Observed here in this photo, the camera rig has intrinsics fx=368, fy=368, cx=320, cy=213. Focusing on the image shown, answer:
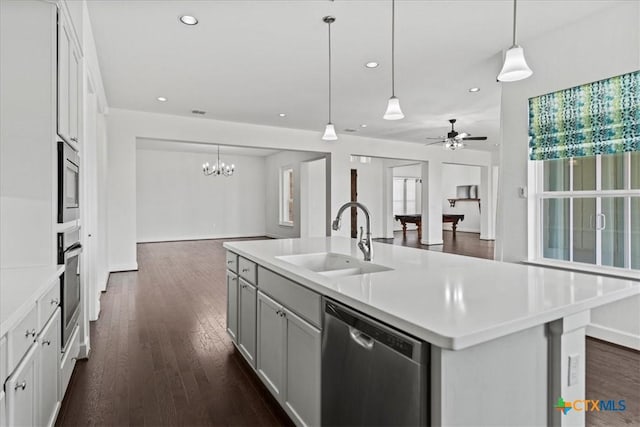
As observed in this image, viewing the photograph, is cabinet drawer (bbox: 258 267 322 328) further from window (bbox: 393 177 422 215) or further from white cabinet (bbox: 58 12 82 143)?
window (bbox: 393 177 422 215)

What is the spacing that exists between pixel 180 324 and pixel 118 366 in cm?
89

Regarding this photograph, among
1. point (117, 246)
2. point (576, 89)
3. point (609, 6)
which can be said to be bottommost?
point (117, 246)

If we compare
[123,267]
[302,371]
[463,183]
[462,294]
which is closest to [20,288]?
[302,371]

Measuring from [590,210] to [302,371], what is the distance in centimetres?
307

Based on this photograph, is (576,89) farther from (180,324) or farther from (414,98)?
(180,324)

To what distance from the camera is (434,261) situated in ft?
6.82

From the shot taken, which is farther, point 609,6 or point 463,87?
point 463,87

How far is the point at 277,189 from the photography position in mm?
10883

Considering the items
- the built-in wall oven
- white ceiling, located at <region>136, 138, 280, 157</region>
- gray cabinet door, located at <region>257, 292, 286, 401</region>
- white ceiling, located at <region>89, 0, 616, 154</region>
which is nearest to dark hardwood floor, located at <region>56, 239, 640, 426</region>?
gray cabinet door, located at <region>257, 292, 286, 401</region>

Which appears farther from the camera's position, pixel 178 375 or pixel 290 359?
pixel 178 375

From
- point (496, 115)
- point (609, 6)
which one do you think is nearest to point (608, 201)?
point (609, 6)

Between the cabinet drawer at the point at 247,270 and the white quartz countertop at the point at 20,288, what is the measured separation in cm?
102

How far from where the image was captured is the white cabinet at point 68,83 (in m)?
2.14

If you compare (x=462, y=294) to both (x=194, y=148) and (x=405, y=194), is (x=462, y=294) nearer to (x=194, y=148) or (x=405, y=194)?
(x=194, y=148)
